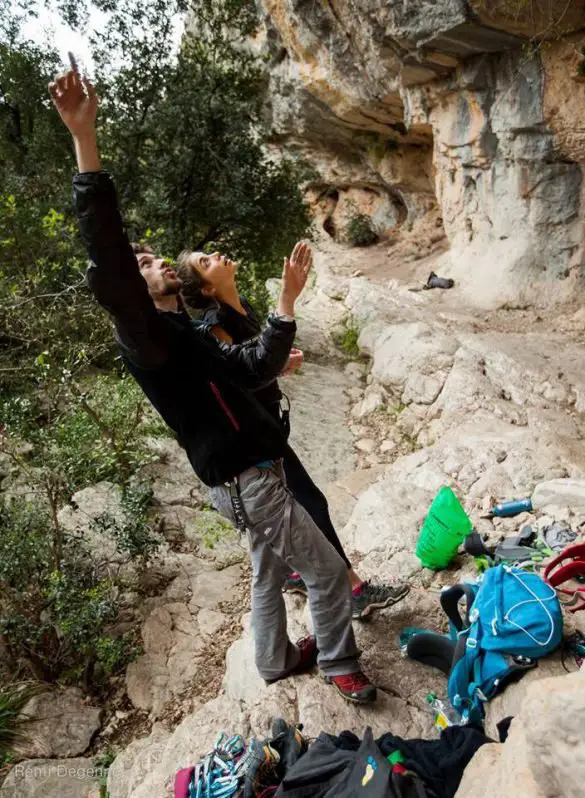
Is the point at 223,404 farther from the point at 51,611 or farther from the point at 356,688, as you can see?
the point at 51,611

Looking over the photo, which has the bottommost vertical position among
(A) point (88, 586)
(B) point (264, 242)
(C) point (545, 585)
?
(A) point (88, 586)

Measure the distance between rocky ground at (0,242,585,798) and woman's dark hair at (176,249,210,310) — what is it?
183cm

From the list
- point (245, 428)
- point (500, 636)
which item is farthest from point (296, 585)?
point (245, 428)

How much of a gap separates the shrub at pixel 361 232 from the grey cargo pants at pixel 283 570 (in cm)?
1522

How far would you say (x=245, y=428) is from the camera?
229cm

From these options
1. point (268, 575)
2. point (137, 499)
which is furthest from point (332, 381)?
point (268, 575)

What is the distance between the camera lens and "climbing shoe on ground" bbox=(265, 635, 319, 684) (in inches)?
109

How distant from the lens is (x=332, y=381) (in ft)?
30.3

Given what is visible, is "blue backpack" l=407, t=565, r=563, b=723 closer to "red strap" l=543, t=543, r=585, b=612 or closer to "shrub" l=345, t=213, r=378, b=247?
"red strap" l=543, t=543, r=585, b=612

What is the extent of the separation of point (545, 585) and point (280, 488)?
1.16 metres

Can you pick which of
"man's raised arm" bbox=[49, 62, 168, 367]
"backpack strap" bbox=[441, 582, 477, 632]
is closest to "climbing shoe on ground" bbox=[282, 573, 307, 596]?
"backpack strap" bbox=[441, 582, 477, 632]

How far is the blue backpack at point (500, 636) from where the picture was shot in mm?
2264

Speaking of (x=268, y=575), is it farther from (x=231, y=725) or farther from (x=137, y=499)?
(x=137, y=499)

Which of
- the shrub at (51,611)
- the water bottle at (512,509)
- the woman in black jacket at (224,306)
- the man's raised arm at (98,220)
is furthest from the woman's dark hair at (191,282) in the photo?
the water bottle at (512,509)
